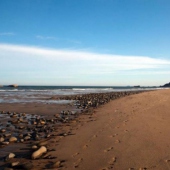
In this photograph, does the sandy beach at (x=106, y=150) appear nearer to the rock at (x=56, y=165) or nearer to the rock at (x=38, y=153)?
the rock at (x=56, y=165)

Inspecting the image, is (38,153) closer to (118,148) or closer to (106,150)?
(106,150)

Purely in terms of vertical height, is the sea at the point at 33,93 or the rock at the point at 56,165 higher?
the sea at the point at 33,93

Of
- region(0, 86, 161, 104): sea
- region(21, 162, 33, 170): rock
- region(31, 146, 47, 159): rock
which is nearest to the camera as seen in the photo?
region(21, 162, 33, 170): rock

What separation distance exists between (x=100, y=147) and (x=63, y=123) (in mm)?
4759

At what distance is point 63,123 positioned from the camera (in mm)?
10688

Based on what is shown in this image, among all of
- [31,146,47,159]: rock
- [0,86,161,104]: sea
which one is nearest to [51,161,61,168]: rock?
[31,146,47,159]: rock

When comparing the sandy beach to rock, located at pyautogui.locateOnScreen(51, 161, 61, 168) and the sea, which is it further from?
the sea

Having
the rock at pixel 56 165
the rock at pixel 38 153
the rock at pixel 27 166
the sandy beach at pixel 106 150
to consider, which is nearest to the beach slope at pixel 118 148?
the sandy beach at pixel 106 150

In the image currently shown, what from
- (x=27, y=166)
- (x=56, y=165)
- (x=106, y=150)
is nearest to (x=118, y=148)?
(x=106, y=150)

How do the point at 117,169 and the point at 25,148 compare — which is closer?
the point at 117,169

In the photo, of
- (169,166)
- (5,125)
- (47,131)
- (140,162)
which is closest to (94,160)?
(140,162)

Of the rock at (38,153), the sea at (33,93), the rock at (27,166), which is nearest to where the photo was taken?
the rock at (27,166)

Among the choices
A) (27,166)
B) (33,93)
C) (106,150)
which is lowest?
(27,166)

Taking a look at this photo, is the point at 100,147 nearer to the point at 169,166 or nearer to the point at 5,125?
the point at 169,166
